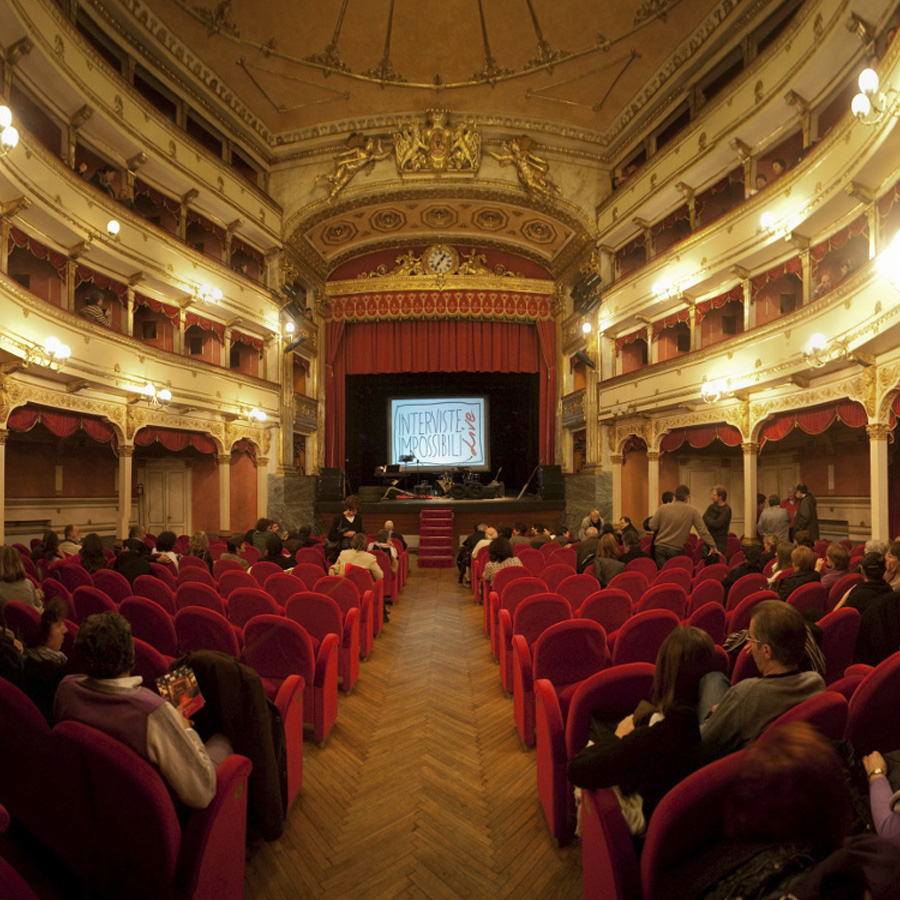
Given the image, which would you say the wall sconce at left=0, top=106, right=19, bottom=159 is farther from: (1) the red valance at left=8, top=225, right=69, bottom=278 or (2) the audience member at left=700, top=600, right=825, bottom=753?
(2) the audience member at left=700, top=600, right=825, bottom=753

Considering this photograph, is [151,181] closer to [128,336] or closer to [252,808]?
[128,336]

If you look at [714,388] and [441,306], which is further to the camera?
[441,306]

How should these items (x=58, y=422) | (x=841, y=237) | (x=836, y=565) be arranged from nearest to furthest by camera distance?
(x=836, y=565) < (x=841, y=237) < (x=58, y=422)

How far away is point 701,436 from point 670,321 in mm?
2889

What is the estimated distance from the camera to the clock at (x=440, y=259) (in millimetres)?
18688

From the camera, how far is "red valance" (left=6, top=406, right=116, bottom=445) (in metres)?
8.84

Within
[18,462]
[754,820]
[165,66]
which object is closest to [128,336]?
[18,462]

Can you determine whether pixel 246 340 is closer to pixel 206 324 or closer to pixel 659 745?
pixel 206 324

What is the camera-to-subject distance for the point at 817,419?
9.37 meters

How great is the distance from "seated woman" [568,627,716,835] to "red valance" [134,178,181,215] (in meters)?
14.0

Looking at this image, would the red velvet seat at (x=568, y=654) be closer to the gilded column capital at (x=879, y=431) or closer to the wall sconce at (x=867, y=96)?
the wall sconce at (x=867, y=96)

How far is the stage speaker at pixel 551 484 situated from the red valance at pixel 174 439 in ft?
27.7

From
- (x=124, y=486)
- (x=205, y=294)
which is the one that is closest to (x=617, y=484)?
(x=205, y=294)

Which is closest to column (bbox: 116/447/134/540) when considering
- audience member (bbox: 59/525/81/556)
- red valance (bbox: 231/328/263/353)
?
audience member (bbox: 59/525/81/556)
